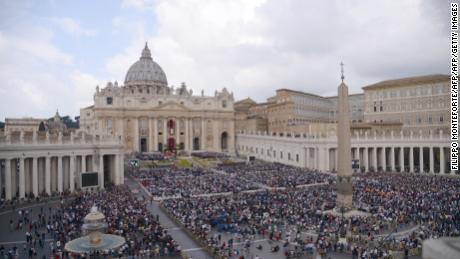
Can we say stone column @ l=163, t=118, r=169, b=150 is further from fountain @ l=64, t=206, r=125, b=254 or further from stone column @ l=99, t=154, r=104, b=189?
fountain @ l=64, t=206, r=125, b=254

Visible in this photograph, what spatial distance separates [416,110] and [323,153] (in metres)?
18.7

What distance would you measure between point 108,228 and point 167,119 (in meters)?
62.2

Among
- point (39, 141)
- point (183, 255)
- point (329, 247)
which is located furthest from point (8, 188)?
point (329, 247)

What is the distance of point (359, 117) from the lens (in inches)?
3472

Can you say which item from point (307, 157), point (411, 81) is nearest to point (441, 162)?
point (307, 157)

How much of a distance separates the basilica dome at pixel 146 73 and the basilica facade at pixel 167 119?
1512 centimetres

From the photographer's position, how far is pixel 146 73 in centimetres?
10888

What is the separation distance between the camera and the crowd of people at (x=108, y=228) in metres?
19.6

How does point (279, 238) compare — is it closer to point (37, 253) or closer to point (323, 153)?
point (37, 253)

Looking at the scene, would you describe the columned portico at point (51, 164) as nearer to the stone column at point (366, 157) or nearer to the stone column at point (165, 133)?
the stone column at point (366, 157)

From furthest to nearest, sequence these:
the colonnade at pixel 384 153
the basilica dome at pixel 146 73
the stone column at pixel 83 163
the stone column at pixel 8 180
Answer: the basilica dome at pixel 146 73 → the colonnade at pixel 384 153 → the stone column at pixel 83 163 → the stone column at pixel 8 180

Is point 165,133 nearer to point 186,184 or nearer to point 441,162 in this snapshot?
point 186,184

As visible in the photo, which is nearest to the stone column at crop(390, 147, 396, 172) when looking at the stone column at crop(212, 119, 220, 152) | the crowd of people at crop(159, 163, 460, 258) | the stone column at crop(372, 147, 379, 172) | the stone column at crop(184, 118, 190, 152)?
the stone column at crop(372, 147, 379, 172)

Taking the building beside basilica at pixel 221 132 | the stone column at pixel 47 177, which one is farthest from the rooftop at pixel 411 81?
the stone column at pixel 47 177
